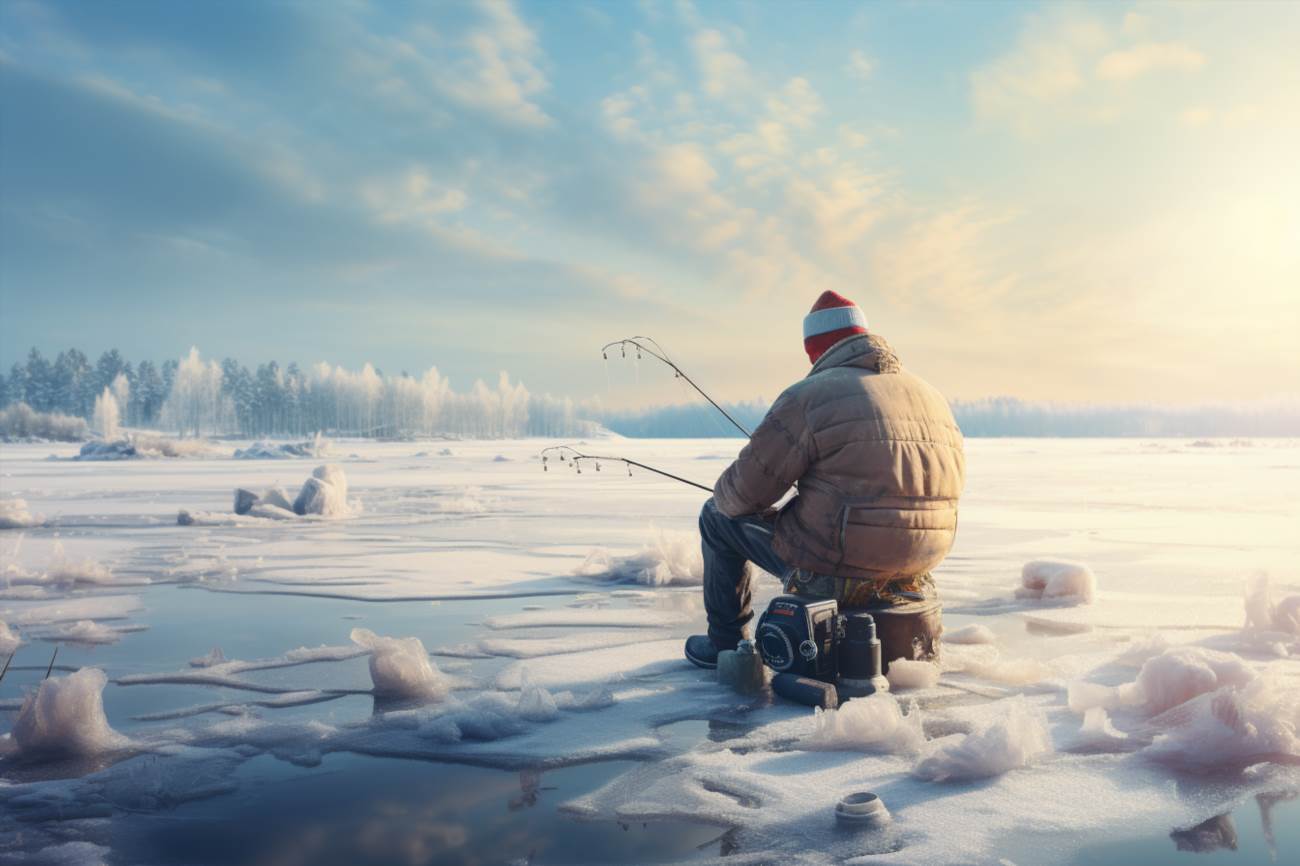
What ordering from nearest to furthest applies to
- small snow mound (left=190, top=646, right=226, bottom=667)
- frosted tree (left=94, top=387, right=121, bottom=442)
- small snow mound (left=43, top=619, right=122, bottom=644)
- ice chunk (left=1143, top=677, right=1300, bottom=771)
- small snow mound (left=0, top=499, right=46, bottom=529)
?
ice chunk (left=1143, top=677, right=1300, bottom=771) → small snow mound (left=190, top=646, right=226, bottom=667) → small snow mound (left=43, top=619, right=122, bottom=644) → small snow mound (left=0, top=499, right=46, bottom=529) → frosted tree (left=94, top=387, right=121, bottom=442)

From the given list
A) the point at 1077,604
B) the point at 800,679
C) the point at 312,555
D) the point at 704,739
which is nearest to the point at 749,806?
the point at 704,739

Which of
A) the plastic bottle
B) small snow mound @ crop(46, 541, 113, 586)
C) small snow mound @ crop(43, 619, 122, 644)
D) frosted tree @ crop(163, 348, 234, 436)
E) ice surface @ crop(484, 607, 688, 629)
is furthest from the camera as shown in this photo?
frosted tree @ crop(163, 348, 234, 436)

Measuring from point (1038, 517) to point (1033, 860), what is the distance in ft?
39.1

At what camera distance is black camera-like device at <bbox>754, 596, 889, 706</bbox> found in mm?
3818

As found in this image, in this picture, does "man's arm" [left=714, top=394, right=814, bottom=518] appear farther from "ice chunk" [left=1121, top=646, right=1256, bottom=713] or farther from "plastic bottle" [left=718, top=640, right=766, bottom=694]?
"ice chunk" [left=1121, top=646, right=1256, bottom=713]

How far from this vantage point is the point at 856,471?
3869mm

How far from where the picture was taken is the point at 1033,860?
94.6 inches

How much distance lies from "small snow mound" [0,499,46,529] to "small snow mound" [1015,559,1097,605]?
485 inches

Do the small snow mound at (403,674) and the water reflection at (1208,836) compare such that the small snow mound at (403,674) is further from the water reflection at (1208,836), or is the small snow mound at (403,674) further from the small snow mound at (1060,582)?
the small snow mound at (1060,582)

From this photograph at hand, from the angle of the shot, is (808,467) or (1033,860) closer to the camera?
(1033,860)

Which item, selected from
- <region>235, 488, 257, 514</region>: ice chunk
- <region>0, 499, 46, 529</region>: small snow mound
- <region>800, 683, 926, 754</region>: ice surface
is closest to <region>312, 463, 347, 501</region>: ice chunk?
<region>235, 488, 257, 514</region>: ice chunk

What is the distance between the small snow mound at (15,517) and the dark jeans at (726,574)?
11286 millimetres

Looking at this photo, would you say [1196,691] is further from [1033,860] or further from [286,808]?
[286,808]

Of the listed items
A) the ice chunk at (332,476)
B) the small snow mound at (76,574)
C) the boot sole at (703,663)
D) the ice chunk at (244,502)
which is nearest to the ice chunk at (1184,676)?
the boot sole at (703,663)
